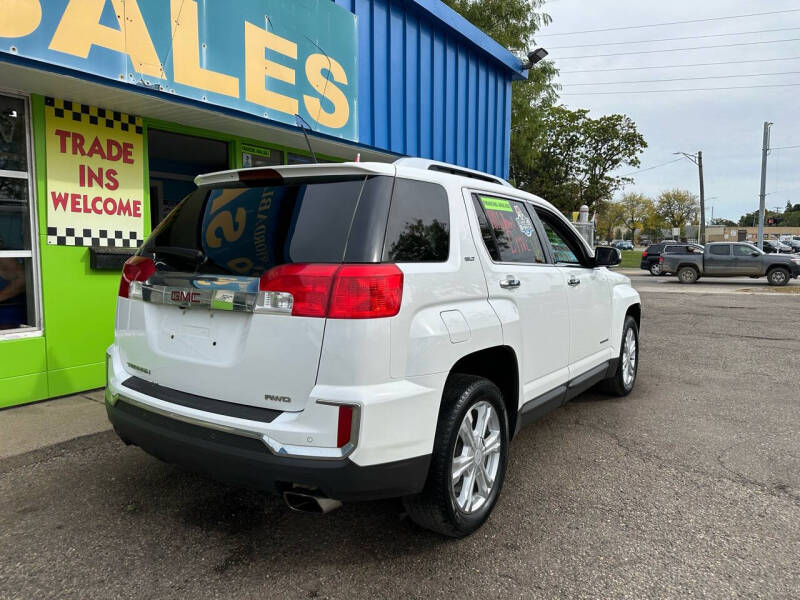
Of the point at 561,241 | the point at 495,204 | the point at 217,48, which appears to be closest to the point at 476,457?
the point at 495,204

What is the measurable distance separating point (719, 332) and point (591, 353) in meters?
6.54

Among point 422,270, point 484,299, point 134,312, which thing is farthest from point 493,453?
point 134,312

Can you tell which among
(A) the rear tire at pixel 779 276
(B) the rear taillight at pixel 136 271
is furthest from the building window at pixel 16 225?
(A) the rear tire at pixel 779 276

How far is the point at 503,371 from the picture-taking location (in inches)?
122

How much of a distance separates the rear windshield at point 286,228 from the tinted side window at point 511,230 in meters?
0.91

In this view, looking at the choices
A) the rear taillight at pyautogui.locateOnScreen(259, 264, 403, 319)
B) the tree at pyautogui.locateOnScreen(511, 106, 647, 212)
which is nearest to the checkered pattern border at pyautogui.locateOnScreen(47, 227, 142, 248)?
the rear taillight at pyautogui.locateOnScreen(259, 264, 403, 319)

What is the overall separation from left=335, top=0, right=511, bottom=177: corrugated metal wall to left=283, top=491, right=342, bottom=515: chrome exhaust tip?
6109mm

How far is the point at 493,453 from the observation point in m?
2.90

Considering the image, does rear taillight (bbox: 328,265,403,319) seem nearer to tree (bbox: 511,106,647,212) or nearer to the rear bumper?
the rear bumper

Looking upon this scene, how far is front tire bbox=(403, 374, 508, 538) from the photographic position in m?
2.47

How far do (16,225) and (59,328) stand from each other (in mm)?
961

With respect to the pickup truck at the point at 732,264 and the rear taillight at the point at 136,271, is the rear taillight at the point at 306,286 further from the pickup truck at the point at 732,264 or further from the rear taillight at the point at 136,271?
the pickup truck at the point at 732,264

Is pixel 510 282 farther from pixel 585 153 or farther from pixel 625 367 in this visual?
pixel 585 153

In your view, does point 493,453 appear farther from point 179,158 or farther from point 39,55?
point 179,158
